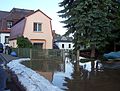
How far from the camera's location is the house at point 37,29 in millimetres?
38438

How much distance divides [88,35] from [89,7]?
2651 mm

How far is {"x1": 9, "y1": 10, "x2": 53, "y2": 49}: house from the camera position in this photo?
126 feet

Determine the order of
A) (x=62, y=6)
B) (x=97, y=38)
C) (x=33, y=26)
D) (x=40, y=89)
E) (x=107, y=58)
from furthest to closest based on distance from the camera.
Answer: (x=33, y=26) → (x=62, y=6) → (x=97, y=38) → (x=107, y=58) → (x=40, y=89)

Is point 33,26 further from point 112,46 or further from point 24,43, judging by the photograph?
point 112,46

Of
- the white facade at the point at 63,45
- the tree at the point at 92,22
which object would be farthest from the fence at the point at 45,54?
the white facade at the point at 63,45

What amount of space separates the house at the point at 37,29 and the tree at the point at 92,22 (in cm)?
1452

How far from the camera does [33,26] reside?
38969 mm

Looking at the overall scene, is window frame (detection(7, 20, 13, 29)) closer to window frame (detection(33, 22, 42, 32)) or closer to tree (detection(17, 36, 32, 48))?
window frame (detection(33, 22, 42, 32))

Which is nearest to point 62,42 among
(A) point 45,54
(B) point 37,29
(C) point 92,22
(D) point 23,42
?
(B) point 37,29

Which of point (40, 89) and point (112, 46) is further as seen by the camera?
point (112, 46)

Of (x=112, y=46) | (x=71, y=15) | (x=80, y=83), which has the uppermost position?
(x=71, y=15)

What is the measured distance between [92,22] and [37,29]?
54.7 ft

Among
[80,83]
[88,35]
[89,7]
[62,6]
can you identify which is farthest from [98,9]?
[80,83]

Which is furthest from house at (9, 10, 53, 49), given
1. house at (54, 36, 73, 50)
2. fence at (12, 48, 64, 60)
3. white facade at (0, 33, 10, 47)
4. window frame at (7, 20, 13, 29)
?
house at (54, 36, 73, 50)
